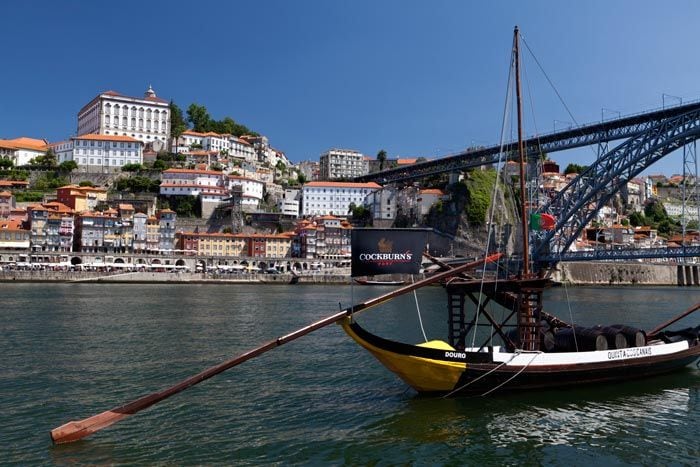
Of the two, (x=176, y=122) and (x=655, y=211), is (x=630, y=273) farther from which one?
(x=176, y=122)

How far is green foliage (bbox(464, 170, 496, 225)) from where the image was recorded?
3162 inches

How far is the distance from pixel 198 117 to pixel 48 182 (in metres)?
32.6

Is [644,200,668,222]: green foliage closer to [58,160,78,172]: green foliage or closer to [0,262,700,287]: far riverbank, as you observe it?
[0,262,700,287]: far riverbank

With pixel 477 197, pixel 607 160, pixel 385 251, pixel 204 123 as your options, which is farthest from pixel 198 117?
pixel 385 251

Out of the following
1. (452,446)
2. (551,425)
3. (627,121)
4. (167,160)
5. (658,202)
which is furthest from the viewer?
(658,202)

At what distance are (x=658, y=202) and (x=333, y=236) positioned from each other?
76.6 m

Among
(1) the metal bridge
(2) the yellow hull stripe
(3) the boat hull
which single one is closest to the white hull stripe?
(3) the boat hull

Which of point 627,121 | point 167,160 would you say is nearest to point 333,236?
point 167,160

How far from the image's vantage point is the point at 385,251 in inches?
472

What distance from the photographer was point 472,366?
12258mm

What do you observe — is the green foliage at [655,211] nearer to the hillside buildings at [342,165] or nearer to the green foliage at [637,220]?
the green foliage at [637,220]

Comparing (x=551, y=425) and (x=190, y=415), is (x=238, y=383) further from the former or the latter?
(x=551, y=425)

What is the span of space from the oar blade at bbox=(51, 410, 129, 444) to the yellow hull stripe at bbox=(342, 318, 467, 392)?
459 centimetres

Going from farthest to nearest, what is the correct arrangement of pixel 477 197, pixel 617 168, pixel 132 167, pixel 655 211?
pixel 655 211 < pixel 132 167 < pixel 477 197 < pixel 617 168
